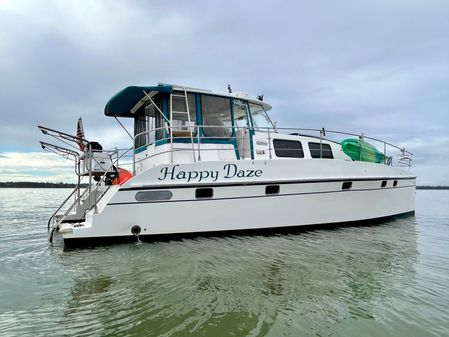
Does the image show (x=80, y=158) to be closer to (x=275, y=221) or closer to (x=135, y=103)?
(x=135, y=103)

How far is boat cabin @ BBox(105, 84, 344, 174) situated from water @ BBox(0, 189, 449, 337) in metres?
1.93

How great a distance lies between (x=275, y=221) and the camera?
706 cm

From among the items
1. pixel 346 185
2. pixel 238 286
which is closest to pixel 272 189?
pixel 346 185

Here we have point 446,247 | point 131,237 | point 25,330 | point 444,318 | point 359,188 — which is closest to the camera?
point 25,330

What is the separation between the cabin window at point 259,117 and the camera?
830 centimetres

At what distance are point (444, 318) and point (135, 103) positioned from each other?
23.5 feet

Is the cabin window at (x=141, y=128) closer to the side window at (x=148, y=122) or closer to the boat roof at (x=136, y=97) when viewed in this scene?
the side window at (x=148, y=122)

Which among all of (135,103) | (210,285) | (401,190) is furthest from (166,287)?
(401,190)

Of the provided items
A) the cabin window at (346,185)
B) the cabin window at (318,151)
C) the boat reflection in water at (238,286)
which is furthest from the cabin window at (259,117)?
the boat reflection in water at (238,286)

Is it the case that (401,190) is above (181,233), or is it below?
above

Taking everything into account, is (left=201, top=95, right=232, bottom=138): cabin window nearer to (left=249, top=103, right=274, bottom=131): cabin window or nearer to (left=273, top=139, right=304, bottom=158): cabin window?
(left=249, top=103, right=274, bottom=131): cabin window

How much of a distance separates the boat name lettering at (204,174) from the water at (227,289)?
1.23 metres

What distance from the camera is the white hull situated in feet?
20.2

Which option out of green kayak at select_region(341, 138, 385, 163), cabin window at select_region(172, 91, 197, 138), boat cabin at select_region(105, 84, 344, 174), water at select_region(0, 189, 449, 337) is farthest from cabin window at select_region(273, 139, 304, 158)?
water at select_region(0, 189, 449, 337)
